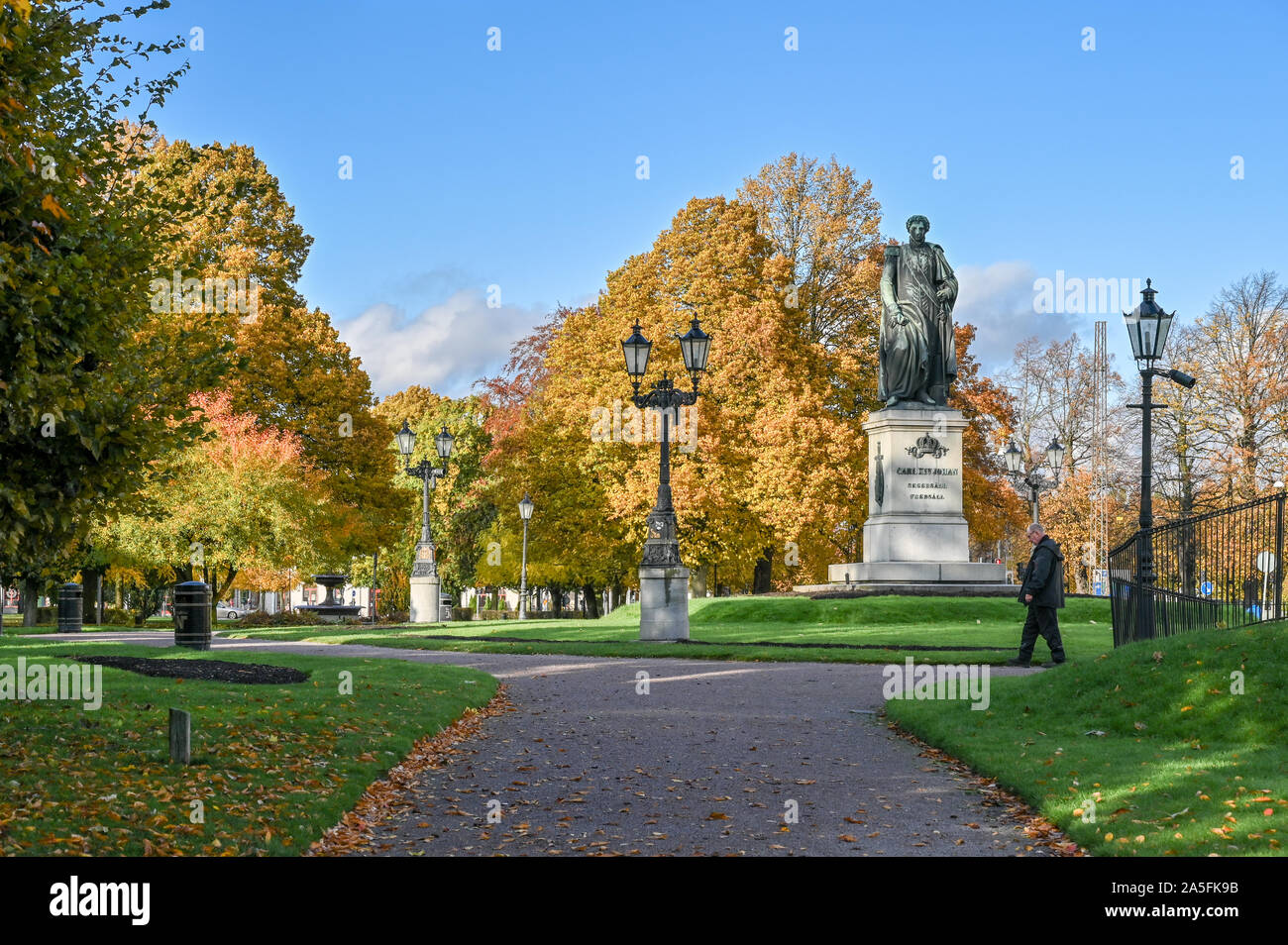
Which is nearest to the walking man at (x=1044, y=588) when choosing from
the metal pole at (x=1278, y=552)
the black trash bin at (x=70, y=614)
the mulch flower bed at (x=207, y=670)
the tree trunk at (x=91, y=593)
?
the metal pole at (x=1278, y=552)

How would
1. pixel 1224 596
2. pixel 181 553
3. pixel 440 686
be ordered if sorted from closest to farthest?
pixel 1224 596, pixel 440 686, pixel 181 553

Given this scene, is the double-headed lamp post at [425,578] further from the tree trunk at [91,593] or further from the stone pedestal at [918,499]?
the stone pedestal at [918,499]

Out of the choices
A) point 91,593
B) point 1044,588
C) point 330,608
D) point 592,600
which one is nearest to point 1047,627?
point 1044,588

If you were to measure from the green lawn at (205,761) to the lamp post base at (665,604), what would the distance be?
317 inches

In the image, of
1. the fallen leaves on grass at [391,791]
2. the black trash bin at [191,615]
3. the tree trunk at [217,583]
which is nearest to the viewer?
the fallen leaves on grass at [391,791]

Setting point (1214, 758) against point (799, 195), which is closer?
point (1214, 758)

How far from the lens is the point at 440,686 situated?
1498 cm

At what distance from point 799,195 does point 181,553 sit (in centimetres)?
2433

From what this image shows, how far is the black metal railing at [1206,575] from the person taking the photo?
39.7 feet

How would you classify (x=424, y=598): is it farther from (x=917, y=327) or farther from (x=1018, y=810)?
(x=1018, y=810)

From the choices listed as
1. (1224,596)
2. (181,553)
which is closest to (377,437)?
(181,553)

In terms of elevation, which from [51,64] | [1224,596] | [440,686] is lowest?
[440,686]

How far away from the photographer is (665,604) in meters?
22.9
